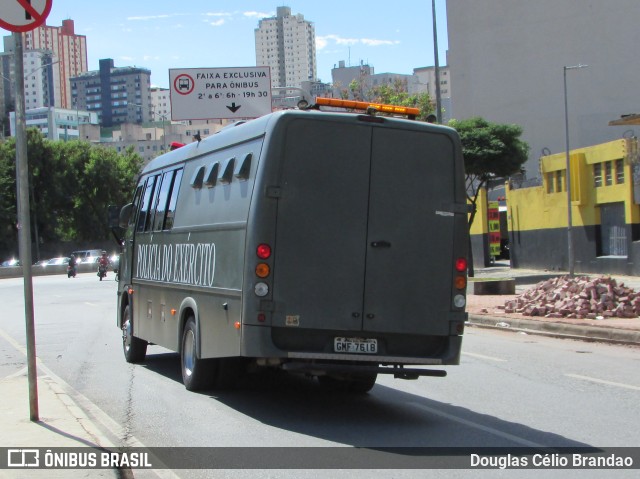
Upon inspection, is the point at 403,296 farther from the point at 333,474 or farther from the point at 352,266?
the point at 333,474

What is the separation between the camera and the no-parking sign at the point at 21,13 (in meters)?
7.36

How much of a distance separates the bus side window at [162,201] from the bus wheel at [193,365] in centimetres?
196

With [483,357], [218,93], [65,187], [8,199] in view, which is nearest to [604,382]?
[483,357]

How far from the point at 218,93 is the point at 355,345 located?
57.8ft

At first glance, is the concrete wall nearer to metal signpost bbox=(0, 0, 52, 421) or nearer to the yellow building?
the yellow building

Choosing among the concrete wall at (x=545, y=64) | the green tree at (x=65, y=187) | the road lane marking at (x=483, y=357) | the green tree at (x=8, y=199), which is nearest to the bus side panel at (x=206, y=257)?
the road lane marking at (x=483, y=357)

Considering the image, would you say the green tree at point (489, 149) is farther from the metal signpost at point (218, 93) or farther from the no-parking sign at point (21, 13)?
the no-parking sign at point (21, 13)

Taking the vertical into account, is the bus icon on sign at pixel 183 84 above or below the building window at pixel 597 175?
above

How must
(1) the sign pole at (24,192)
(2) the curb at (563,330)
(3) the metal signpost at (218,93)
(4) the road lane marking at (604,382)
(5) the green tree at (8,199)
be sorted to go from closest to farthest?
(1) the sign pole at (24,192), (4) the road lane marking at (604,382), (2) the curb at (563,330), (3) the metal signpost at (218,93), (5) the green tree at (8,199)

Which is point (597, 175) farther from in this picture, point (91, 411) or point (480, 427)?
point (91, 411)

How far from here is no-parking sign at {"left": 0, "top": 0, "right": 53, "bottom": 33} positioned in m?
7.36

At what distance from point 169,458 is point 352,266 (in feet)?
8.32

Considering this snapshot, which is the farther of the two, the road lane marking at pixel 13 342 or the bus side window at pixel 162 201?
the road lane marking at pixel 13 342

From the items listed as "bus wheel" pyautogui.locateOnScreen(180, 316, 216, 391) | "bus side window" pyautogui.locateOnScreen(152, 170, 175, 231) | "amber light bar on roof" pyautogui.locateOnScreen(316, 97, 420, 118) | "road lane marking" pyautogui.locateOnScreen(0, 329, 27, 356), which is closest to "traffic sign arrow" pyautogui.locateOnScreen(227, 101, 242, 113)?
"road lane marking" pyautogui.locateOnScreen(0, 329, 27, 356)
